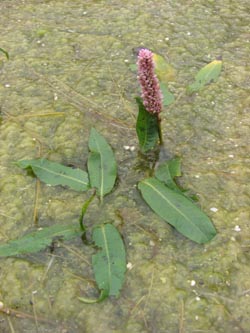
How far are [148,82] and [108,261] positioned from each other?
451 mm

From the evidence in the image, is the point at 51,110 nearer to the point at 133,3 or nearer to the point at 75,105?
the point at 75,105

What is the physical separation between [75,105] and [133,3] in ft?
1.97

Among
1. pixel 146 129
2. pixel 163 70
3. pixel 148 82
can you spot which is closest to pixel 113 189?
pixel 146 129

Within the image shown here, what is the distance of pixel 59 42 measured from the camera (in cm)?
195

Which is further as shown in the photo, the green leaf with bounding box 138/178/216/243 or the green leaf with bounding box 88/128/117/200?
the green leaf with bounding box 88/128/117/200

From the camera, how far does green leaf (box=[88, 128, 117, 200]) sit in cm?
146

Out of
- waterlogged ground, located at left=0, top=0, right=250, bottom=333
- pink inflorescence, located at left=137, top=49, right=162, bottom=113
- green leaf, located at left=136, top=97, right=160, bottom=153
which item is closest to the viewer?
waterlogged ground, located at left=0, top=0, right=250, bottom=333

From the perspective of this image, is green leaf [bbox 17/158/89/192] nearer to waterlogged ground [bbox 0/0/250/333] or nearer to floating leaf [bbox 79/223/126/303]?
waterlogged ground [bbox 0/0/250/333]

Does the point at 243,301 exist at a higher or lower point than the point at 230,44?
lower

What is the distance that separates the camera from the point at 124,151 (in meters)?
1.57

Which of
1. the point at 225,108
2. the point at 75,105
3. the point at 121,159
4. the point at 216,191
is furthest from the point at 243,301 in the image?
the point at 75,105

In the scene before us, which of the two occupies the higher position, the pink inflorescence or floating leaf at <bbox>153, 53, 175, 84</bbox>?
the pink inflorescence

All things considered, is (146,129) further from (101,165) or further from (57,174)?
(57,174)

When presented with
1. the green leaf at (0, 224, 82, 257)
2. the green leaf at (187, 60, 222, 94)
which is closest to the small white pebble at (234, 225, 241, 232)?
the green leaf at (0, 224, 82, 257)
